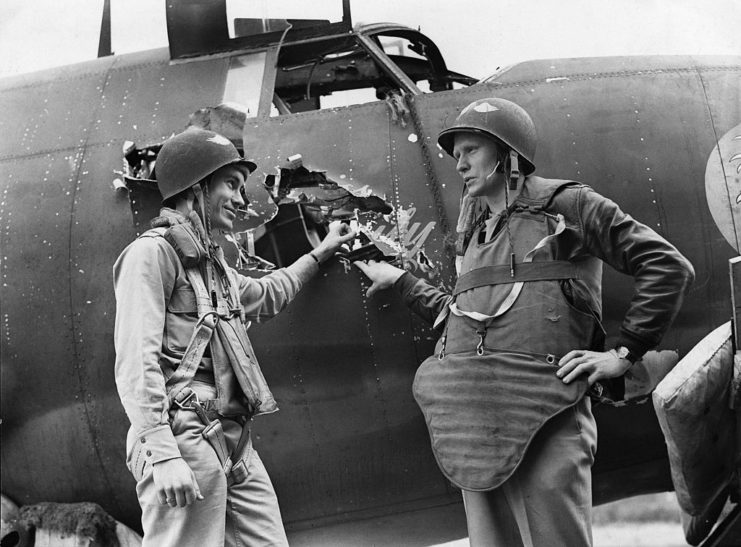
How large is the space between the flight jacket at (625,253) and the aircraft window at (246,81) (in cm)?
175

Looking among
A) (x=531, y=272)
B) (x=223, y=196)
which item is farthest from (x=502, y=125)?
(x=223, y=196)

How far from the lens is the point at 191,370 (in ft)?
11.2

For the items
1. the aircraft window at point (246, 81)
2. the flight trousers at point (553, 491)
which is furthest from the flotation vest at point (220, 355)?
the aircraft window at point (246, 81)

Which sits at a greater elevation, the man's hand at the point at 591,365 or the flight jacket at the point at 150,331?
the flight jacket at the point at 150,331

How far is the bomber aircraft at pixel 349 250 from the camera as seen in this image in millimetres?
4262

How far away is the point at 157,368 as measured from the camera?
3307mm

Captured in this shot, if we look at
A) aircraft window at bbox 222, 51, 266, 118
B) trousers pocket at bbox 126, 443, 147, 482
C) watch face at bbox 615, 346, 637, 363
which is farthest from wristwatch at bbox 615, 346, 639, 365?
aircraft window at bbox 222, 51, 266, 118

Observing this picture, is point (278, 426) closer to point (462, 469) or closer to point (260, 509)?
point (260, 509)

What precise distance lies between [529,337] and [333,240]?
1.20 m

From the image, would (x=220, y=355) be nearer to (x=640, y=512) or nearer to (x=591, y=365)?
(x=591, y=365)

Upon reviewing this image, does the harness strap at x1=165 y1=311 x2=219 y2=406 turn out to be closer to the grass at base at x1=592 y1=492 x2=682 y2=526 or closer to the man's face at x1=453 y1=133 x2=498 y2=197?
the man's face at x1=453 y1=133 x2=498 y2=197

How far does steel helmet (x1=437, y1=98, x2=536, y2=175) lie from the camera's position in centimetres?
366

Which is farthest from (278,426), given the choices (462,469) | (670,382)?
(670,382)

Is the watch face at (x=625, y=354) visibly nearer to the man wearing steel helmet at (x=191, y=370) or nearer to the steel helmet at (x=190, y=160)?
the man wearing steel helmet at (x=191, y=370)
